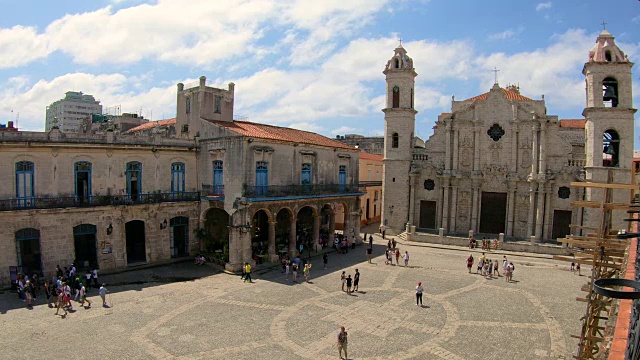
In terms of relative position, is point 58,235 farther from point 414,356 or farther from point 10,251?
point 414,356

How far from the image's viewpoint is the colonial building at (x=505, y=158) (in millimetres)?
31641

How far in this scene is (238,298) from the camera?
21016 millimetres

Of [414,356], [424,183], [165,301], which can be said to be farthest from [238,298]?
[424,183]

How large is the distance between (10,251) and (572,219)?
37731 mm

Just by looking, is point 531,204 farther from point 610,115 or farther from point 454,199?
point 610,115

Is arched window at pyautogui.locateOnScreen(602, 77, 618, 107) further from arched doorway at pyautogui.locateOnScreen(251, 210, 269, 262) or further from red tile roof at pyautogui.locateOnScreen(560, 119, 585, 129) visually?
arched doorway at pyautogui.locateOnScreen(251, 210, 269, 262)

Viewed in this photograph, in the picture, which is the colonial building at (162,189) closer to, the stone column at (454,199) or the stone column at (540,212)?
the stone column at (454,199)

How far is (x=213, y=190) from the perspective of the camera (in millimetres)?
28281

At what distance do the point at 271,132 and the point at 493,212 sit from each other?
67.2 ft

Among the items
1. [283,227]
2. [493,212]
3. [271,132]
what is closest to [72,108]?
[283,227]

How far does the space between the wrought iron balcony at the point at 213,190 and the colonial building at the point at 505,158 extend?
17.4 meters

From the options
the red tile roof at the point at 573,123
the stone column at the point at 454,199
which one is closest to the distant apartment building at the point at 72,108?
the stone column at the point at 454,199

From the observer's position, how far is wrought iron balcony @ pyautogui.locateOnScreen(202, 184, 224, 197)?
27.8 meters

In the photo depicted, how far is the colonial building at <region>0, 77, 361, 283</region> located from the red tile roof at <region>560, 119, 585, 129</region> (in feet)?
79.0
